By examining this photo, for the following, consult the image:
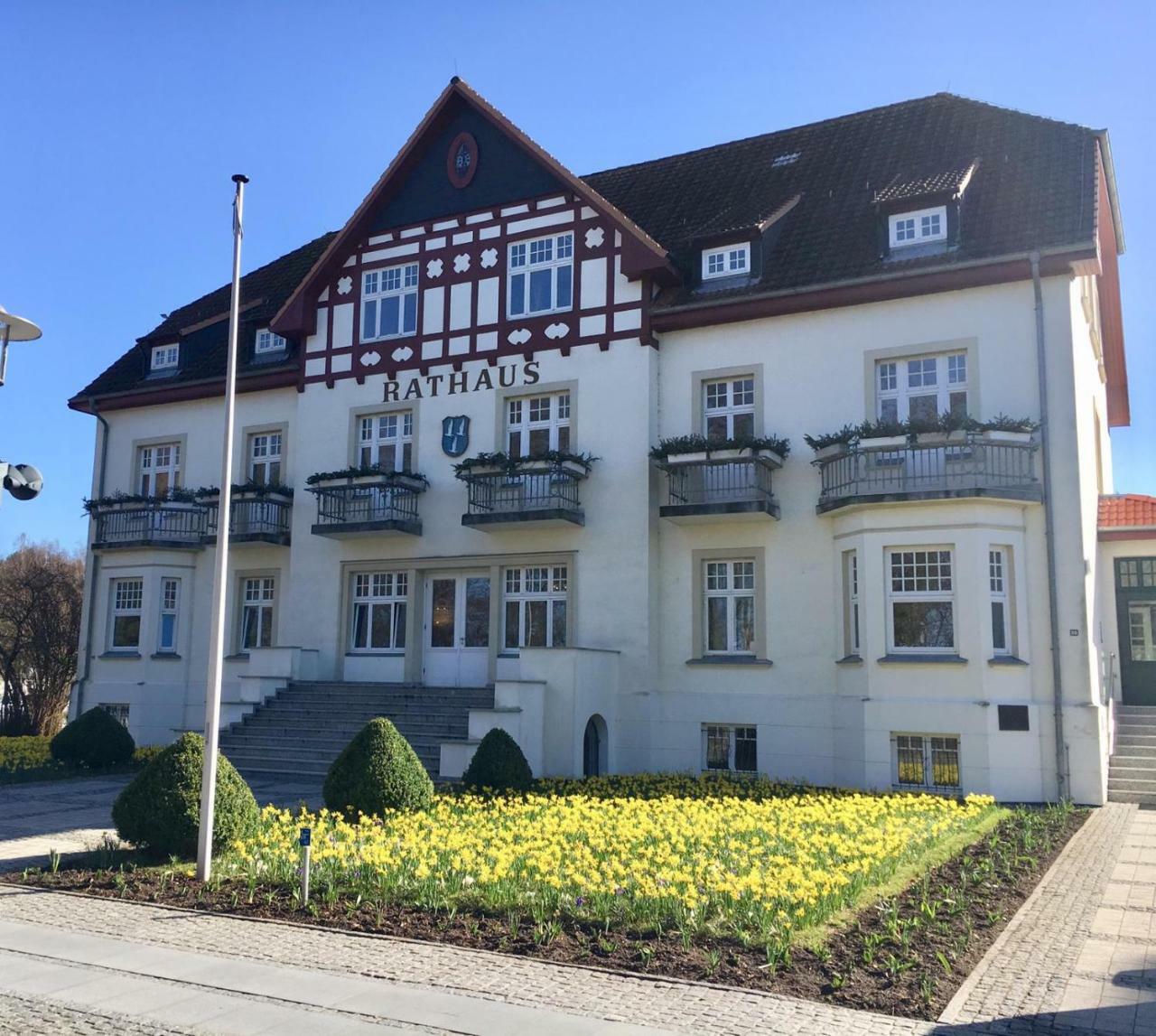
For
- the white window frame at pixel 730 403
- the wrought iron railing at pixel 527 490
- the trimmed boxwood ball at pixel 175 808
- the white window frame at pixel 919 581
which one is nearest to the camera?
the trimmed boxwood ball at pixel 175 808

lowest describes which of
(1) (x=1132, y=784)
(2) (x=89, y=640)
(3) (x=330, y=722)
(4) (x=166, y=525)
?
(1) (x=1132, y=784)

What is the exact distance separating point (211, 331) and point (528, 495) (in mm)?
11982

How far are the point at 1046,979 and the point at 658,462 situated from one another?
45.2 ft

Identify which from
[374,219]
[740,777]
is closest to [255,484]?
[374,219]

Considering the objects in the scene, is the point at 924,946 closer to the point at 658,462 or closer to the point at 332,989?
the point at 332,989

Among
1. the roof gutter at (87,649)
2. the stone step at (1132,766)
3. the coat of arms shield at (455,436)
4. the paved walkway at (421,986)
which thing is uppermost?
the coat of arms shield at (455,436)

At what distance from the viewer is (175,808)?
39.4 ft

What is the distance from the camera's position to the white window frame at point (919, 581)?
1861 cm

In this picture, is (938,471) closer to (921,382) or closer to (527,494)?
(921,382)

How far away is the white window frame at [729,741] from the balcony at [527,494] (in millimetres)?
4717

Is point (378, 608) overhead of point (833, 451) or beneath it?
beneath

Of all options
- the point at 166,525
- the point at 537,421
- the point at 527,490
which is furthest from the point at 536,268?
the point at 166,525

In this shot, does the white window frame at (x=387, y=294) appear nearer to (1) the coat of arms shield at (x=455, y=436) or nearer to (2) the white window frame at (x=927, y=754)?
(1) the coat of arms shield at (x=455, y=436)

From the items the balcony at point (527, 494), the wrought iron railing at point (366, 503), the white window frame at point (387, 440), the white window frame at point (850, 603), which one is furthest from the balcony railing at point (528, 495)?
the white window frame at point (850, 603)
